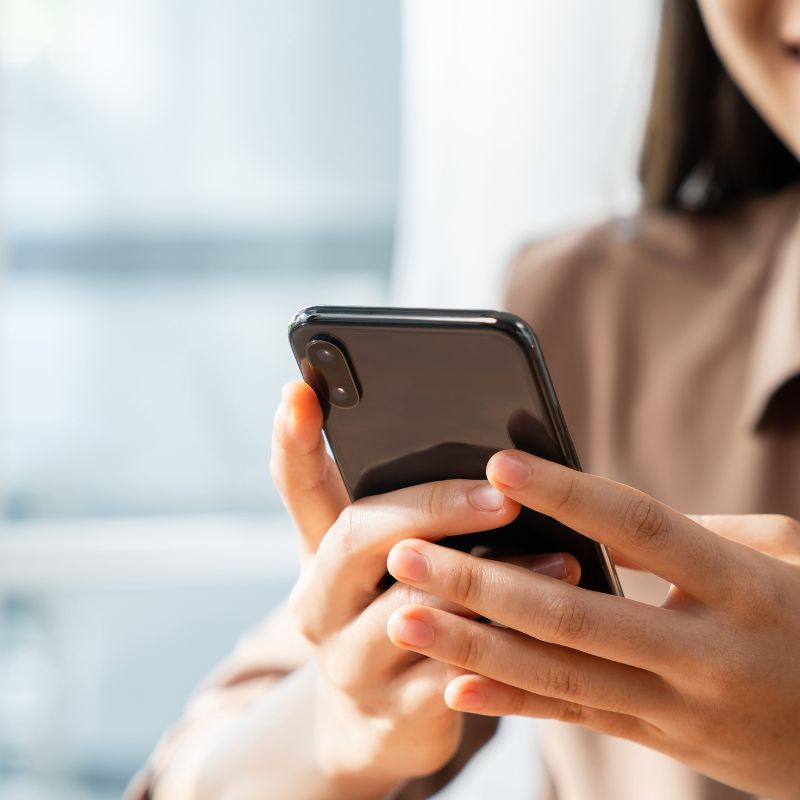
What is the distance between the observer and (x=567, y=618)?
0.43m

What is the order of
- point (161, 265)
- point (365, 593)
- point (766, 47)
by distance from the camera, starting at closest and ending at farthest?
point (365, 593) < point (766, 47) < point (161, 265)

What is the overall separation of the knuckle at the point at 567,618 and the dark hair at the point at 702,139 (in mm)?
694

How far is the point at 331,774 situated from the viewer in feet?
1.99

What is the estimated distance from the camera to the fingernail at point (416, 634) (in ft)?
1.47

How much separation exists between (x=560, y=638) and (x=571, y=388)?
1.68 feet

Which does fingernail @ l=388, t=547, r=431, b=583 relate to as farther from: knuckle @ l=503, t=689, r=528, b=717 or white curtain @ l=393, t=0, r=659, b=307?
white curtain @ l=393, t=0, r=659, b=307

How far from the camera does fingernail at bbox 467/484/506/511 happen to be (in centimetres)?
45

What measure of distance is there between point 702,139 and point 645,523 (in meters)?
0.71

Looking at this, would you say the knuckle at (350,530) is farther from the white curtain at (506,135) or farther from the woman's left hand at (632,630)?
the white curtain at (506,135)

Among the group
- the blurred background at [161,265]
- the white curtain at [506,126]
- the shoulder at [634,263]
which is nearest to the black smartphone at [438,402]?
the shoulder at [634,263]

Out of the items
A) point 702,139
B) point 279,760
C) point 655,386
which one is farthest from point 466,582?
point 702,139

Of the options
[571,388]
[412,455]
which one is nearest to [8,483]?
[571,388]

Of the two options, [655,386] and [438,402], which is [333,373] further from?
[655,386]

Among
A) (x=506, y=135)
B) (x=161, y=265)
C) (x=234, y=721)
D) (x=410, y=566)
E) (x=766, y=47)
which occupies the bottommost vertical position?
(x=234, y=721)
